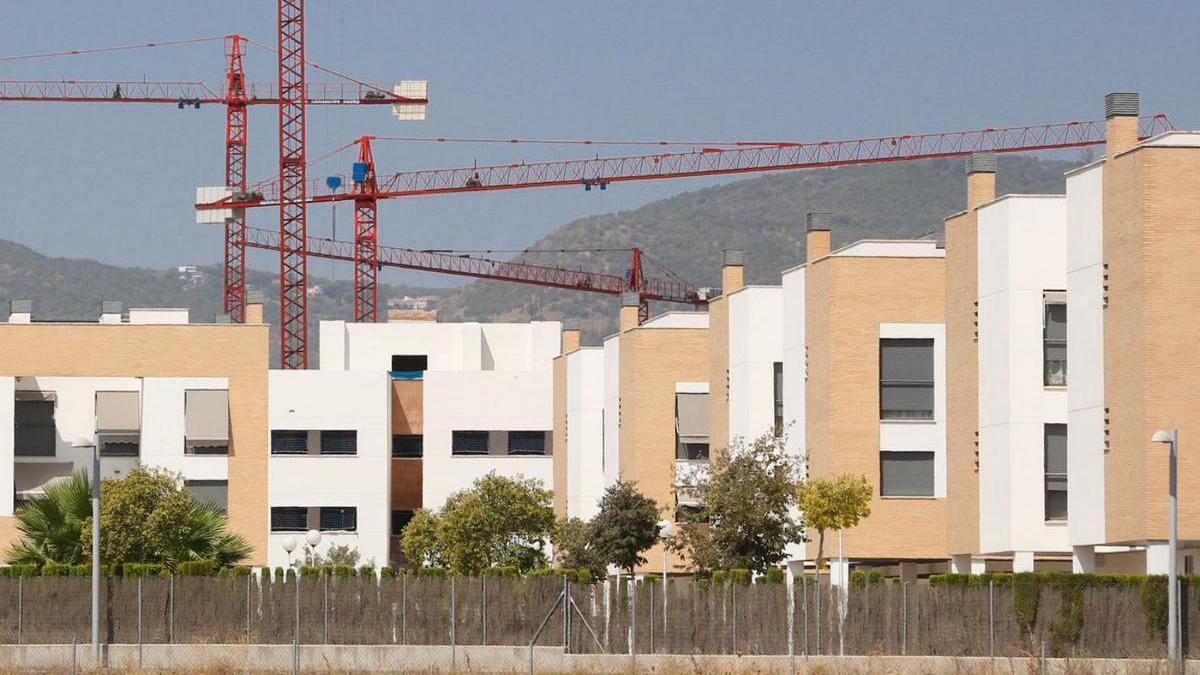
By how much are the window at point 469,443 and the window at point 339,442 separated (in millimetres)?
4503

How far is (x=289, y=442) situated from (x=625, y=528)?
28.0m

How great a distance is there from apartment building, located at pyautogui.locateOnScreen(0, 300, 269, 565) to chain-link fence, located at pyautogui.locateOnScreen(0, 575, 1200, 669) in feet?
110

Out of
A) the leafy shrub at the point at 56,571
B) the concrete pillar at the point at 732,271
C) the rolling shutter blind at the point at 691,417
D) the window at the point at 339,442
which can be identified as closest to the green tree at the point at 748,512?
the concrete pillar at the point at 732,271

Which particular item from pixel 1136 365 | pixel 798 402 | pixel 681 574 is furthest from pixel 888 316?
pixel 681 574

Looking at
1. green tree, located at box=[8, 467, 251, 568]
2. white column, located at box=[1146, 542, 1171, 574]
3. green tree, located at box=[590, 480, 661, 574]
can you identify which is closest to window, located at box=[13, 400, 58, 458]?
Answer: green tree, located at box=[8, 467, 251, 568]

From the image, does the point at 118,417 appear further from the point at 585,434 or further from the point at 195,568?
the point at 195,568

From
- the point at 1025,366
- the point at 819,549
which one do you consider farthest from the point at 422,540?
the point at 1025,366

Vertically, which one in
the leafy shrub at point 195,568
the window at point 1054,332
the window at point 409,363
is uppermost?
the window at point 409,363

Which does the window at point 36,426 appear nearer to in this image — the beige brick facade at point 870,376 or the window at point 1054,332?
the beige brick facade at point 870,376

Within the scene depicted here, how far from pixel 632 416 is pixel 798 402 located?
48.1 feet

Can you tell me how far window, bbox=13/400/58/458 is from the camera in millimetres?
82875

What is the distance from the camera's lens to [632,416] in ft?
252

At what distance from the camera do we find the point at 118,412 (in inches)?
3255

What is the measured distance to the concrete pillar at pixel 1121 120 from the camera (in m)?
47.6
